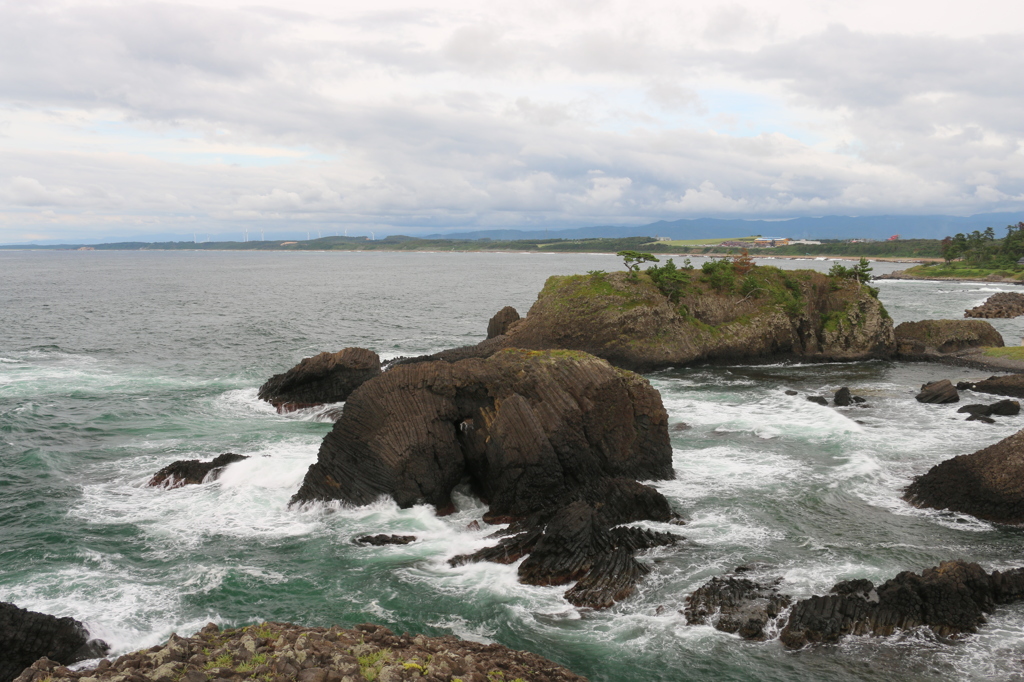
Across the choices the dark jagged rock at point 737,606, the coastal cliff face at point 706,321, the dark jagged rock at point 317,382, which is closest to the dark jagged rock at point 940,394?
the coastal cliff face at point 706,321

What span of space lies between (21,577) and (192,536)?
3926 mm

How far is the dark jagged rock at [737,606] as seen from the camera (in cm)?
1439

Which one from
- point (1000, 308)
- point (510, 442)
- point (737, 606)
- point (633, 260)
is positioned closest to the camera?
point (737, 606)

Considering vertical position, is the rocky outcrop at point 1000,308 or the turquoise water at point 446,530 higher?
the rocky outcrop at point 1000,308

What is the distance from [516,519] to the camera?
1986 cm

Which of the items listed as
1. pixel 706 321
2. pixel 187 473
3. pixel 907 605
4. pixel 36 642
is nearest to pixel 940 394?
pixel 706 321

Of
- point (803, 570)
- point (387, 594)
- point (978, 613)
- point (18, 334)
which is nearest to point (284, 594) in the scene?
point (387, 594)

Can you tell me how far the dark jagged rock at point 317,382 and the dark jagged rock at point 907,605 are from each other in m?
23.6

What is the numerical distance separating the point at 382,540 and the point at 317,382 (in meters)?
17.0

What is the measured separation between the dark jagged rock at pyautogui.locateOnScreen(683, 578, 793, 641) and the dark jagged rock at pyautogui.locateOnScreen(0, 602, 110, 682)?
12570 mm

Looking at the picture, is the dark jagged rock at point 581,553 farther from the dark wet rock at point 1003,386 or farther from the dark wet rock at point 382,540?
the dark wet rock at point 1003,386

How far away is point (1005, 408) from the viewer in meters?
31.2

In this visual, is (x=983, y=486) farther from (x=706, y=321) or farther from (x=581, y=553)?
(x=706, y=321)

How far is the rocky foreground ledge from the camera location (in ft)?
34.4
